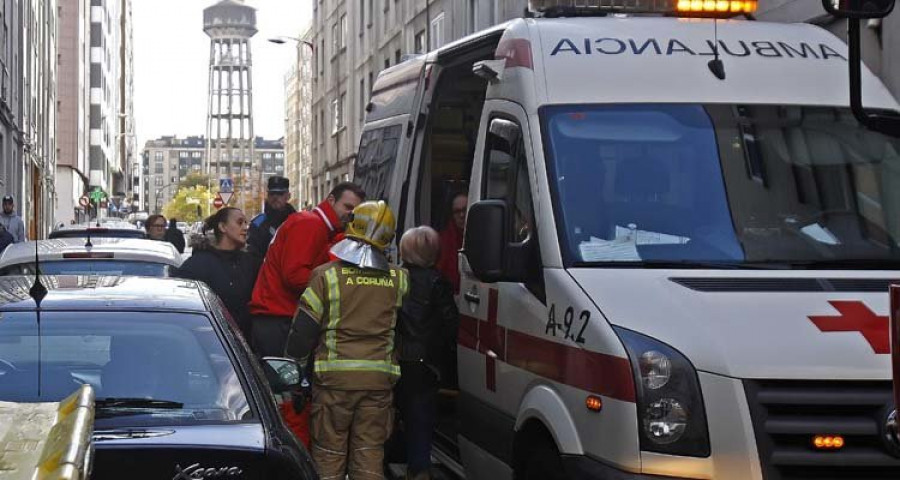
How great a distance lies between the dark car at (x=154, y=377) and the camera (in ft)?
13.4

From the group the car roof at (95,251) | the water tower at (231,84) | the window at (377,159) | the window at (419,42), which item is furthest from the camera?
the water tower at (231,84)

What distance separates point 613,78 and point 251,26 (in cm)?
15258

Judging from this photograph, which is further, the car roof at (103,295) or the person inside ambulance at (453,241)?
the person inside ambulance at (453,241)

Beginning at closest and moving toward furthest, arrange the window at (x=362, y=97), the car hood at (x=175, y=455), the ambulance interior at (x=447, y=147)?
the car hood at (x=175, y=455)
the ambulance interior at (x=447, y=147)
the window at (x=362, y=97)

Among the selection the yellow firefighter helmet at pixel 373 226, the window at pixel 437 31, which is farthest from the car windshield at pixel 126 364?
the window at pixel 437 31

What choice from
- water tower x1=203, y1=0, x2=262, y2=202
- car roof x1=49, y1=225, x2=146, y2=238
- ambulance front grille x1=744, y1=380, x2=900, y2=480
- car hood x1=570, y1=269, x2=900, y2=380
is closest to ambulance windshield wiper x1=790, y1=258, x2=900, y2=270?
car hood x1=570, y1=269, x2=900, y2=380

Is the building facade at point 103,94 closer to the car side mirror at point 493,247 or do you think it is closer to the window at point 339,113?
the window at point 339,113

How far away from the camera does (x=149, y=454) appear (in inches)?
158

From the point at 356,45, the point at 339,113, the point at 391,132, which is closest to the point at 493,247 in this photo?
the point at 391,132

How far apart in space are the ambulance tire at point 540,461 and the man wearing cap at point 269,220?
6467 mm

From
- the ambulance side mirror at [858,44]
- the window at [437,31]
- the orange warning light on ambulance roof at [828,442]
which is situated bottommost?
the orange warning light on ambulance roof at [828,442]

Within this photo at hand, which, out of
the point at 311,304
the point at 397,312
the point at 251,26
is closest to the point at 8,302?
the point at 311,304

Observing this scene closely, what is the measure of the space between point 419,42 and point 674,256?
28885 mm

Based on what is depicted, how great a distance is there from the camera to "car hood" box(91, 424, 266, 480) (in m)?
3.97
